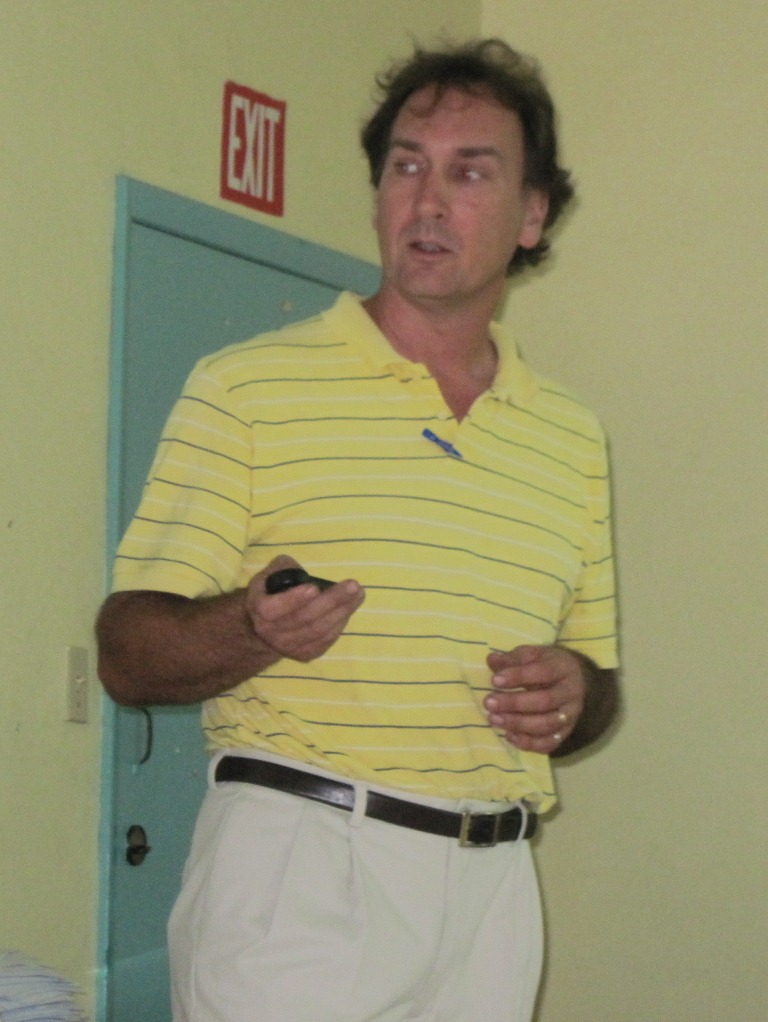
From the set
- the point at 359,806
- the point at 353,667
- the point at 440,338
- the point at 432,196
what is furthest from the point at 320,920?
the point at 432,196

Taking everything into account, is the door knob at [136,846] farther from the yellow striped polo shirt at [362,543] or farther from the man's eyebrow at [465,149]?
the man's eyebrow at [465,149]

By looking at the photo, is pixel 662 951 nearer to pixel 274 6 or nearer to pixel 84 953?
pixel 84 953

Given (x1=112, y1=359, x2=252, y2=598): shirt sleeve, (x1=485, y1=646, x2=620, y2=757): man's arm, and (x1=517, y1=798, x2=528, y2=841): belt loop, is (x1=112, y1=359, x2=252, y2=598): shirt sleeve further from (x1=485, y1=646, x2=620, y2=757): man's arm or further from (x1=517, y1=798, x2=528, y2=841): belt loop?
(x1=517, y1=798, x2=528, y2=841): belt loop

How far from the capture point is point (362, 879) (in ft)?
A: 4.40

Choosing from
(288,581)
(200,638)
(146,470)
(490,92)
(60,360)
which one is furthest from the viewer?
(146,470)

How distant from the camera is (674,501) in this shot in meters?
2.97

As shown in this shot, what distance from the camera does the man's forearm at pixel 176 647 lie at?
1.29 metres

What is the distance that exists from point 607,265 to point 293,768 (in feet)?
6.64

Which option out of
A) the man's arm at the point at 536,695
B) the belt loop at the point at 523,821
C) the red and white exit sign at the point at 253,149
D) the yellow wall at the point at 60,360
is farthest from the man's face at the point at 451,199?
the red and white exit sign at the point at 253,149

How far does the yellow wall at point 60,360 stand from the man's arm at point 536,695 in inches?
38.4

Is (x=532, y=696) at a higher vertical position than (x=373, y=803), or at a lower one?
higher

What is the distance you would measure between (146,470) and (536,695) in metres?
1.18

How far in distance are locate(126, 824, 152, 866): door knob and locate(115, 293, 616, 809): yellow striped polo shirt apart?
0.96m

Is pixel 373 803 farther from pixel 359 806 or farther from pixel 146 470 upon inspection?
pixel 146 470
